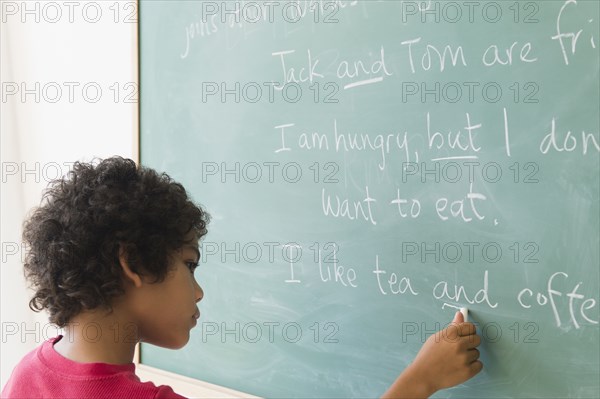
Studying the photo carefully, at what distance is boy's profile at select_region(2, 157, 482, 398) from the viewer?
3.40ft

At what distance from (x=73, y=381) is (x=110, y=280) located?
0.16 m

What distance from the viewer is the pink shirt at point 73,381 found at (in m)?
0.98

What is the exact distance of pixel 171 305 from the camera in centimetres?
110

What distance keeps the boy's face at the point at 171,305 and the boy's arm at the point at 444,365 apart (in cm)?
36

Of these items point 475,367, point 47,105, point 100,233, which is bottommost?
point 475,367

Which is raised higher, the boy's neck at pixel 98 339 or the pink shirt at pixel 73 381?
the boy's neck at pixel 98 339

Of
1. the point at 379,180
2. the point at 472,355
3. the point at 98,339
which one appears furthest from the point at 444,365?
the point at 98,339

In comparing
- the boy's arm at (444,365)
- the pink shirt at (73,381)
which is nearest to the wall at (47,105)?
the pink shirt at (73,381)

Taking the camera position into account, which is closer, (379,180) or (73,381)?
(73,381)

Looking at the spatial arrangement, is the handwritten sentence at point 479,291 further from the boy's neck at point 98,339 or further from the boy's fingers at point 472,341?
the boy's neck at point 98,339

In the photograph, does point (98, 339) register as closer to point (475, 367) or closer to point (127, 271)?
point (127, 271)

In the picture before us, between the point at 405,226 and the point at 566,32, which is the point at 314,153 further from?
the point at 566,32

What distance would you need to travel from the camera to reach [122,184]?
108 cm

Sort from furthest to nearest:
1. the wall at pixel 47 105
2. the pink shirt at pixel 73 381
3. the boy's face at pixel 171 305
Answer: the wall at pixel 47 105, the boy's face at pixel 171 305, the pink shirt at pixel 73 381
